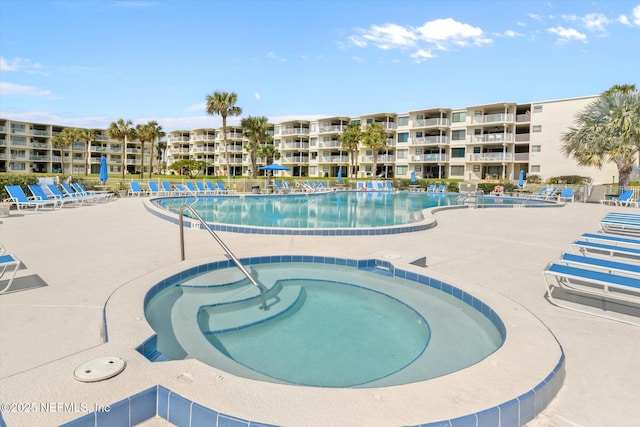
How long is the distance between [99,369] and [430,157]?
4714cm

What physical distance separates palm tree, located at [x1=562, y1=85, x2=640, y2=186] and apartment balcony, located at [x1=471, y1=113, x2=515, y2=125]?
1450 cm

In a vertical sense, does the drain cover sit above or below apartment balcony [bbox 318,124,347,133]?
below

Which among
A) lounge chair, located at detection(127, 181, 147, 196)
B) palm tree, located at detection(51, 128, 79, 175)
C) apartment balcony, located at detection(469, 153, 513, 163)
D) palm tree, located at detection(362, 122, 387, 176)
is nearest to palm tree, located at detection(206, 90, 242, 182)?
lounge chair, located at detection(127, 181, 147, 196)

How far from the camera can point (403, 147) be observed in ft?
163

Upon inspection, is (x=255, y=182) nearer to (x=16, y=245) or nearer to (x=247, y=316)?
(x=16, y=245)

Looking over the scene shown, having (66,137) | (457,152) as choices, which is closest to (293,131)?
(457,152)

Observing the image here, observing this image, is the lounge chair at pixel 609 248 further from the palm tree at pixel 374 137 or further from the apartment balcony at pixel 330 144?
the apartment balcony at pixel 330 144

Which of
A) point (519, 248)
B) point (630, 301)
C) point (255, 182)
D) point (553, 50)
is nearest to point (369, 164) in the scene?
point (255, 182)

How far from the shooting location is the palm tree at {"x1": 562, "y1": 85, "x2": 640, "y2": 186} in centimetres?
2269

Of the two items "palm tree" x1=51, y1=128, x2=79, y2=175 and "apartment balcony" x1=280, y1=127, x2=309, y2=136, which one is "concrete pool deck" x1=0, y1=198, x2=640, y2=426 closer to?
"apartment balcony" x1=280, y1=127, x2=309, y2=136

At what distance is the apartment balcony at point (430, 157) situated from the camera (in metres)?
46.0

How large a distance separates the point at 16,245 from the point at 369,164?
48632 mm

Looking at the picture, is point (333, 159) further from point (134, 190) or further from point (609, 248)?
point (609, 248)

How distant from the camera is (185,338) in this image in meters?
4.07
